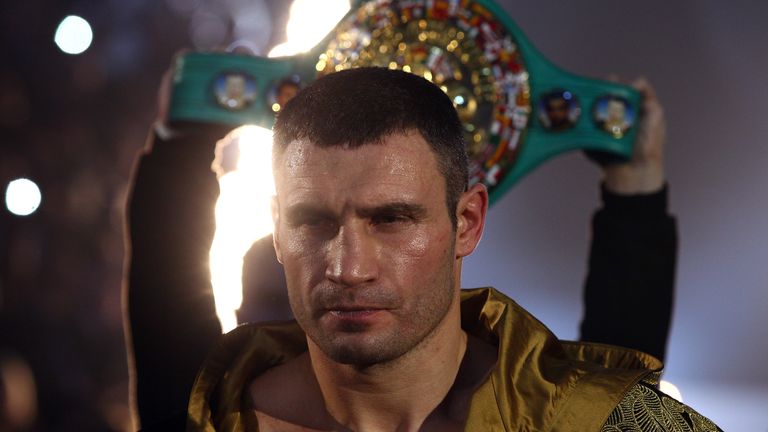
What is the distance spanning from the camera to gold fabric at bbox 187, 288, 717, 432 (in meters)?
1.25

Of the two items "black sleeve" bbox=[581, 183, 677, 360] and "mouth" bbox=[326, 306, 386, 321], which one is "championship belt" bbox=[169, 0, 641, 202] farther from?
"mouth" bbox=[326, 306, 386, 321]

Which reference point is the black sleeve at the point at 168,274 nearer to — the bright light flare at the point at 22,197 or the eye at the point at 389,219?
the bright light flare at the point at 22,197

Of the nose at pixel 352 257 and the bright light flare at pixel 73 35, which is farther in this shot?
the bright light flare at pixel 73 35

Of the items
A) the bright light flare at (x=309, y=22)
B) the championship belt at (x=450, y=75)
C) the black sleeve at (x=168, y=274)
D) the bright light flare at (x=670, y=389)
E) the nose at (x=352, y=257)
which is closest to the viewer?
the nose at (x=352, y=257)

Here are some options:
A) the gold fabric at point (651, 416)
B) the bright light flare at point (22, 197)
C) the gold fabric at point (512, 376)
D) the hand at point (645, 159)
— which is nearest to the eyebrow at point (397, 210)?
the gold fabric at point (512, 376)

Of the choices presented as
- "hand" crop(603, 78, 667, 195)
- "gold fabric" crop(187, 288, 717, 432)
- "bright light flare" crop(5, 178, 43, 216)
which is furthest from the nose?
"bright light flare" crop(5, 178, 43, 216)

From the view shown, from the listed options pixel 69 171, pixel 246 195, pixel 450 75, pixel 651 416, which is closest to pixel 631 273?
pixel 450 75

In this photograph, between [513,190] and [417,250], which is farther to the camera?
[513,190]

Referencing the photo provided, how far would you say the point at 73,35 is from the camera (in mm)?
2008

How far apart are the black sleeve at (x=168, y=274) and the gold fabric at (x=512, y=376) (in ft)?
1.64

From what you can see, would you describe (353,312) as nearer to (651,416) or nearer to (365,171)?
(365,171)

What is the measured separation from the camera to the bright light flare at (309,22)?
197 cm

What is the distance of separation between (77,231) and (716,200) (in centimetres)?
142

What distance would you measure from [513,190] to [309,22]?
589 mm
